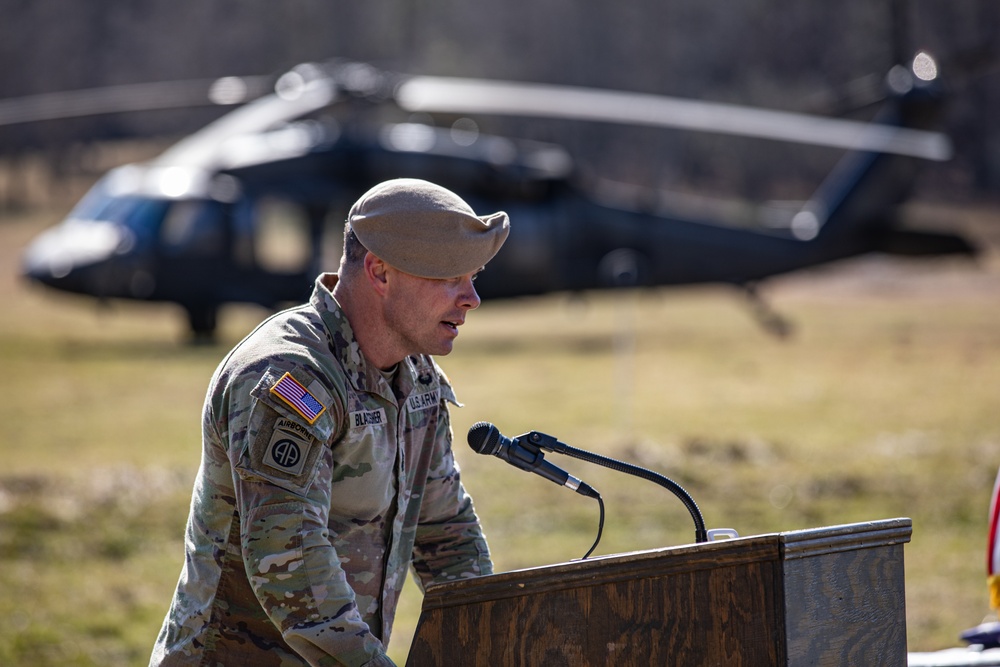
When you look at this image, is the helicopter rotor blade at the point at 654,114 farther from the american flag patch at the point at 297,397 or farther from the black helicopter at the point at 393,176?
the american flag patch at the point at 297,397

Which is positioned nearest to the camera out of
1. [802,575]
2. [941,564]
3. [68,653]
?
[802,575]

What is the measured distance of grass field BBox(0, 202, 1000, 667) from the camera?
5895 mm

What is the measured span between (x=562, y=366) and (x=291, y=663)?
1381 cm

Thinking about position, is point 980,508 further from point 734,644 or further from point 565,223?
point 565,223

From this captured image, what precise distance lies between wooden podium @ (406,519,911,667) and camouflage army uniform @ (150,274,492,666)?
0.61 ft

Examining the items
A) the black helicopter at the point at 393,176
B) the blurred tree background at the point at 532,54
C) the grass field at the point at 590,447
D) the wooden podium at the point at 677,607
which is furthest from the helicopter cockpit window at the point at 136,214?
the blurred tree background at the point at 532,54

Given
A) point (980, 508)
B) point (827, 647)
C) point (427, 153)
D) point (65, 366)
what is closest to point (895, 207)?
point (427, 153)

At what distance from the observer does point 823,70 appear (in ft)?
131

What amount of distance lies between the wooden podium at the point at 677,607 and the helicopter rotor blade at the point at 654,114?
10.5 metres

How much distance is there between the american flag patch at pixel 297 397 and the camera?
1.92 m

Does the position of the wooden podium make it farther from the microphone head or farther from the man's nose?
the man's nose

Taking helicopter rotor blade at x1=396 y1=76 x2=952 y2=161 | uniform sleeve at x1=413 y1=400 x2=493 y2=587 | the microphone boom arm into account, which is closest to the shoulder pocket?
the microphone boom arm

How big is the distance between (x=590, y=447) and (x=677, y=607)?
7575 millimetres

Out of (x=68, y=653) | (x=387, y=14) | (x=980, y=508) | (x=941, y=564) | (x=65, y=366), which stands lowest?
(x=68, y=653)
